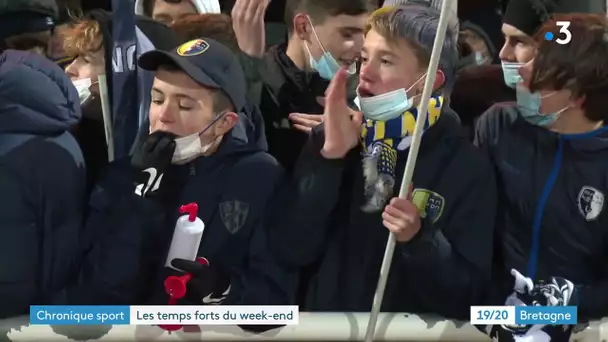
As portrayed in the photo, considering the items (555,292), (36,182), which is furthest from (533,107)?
(36,182)

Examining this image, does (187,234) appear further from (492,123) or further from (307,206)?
(492,123)

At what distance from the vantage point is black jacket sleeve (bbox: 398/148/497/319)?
1.75 meters

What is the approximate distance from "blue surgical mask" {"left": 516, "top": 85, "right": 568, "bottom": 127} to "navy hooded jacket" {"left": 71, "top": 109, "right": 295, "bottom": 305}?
1.96 ft

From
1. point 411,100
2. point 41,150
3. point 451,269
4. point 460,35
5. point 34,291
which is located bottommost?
point 34,291

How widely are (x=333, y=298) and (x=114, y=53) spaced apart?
0.77 m

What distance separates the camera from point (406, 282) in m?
1.81

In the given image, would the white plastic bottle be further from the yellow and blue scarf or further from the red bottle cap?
the yellow and blue scarf

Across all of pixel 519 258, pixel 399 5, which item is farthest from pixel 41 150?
pixel 519 258

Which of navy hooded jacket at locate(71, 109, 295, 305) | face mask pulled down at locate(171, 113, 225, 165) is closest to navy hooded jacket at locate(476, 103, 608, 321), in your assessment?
navy hooded jacket at locate(71, 109, 295, 305)

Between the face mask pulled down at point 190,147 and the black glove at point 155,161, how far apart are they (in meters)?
0.01

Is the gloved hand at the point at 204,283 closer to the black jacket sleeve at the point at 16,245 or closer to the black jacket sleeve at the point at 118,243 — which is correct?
the black jacket sleeve at the point at 118,243

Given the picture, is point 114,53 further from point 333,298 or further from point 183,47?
point 333,298

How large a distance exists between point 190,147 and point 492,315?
817mm

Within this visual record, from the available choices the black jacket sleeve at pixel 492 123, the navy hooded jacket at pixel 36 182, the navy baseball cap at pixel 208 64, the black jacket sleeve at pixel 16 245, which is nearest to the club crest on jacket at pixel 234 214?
the navy baseball cap at pixel 208 64
